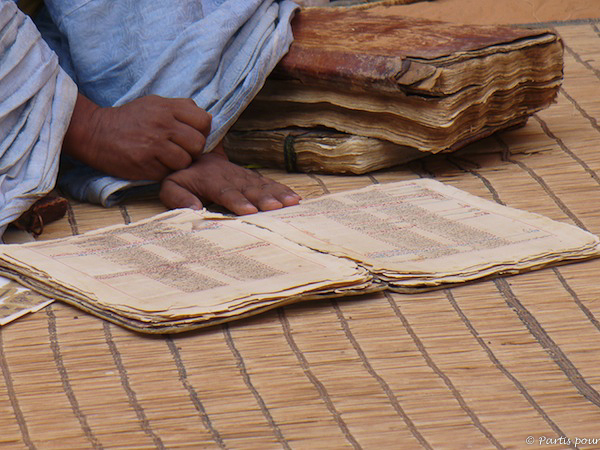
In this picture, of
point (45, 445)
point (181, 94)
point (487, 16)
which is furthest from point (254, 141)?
point (487, 16)

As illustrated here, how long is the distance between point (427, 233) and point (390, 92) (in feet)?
1.50

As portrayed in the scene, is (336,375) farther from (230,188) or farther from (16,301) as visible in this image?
(230,188)

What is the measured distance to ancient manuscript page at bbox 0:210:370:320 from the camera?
5.28 feet

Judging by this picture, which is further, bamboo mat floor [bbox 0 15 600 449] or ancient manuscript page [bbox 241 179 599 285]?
ancient manuscript page [bbox 241 179 599 285]

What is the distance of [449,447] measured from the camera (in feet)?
4.23

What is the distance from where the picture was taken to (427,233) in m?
1.91

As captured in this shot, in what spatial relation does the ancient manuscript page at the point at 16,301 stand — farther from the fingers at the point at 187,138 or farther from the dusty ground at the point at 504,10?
the dusty ground at the point at 504,10

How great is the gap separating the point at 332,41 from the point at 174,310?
1.08m

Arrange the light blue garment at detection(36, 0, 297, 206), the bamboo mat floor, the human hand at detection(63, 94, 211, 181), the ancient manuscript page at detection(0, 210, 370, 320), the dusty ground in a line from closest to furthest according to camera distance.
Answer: the bamboo mat floor, the ancient manuscript page at detection(0, 210, 370, 320), the human hand at detection(63, 94, 211, 181), the light blue garment at detection(36, 0, 297, 206), the dusty ground

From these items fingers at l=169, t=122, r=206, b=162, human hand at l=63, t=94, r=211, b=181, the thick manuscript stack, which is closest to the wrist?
human hand at l=63, t=94, r=211, b=181

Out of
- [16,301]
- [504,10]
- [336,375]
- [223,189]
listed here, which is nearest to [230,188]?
[223,189]

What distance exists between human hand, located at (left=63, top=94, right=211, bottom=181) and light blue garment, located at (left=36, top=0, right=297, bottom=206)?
0.29 ft

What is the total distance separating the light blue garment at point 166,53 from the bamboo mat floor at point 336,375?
784mm

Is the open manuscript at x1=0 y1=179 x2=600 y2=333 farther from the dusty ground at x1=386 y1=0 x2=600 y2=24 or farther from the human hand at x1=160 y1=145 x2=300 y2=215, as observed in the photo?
the dusty ground at x1=386 y1=0 x2=600 y2=24
